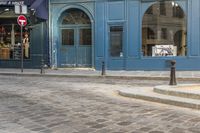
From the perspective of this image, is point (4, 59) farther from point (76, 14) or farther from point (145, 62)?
point (145, 62)

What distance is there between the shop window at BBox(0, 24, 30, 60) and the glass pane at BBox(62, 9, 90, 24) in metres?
2.61

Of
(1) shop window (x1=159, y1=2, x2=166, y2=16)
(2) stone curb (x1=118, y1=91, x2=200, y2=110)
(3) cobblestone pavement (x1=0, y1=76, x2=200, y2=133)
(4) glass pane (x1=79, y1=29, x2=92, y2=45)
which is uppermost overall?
(1) shop window (x1=159, y1=2, x2=166, y2=16)

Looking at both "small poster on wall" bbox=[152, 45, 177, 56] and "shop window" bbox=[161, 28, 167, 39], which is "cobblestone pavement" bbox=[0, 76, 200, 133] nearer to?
"small poster on wall" bbox=[152, 45, 177, 56]

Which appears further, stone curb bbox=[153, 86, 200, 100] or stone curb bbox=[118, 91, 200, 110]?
stone curb bbox=[153, 86, 200, 100]

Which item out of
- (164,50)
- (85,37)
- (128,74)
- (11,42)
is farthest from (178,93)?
(11,42)

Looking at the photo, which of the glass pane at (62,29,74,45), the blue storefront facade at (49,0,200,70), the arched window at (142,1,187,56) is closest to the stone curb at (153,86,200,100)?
the blue storefront facade at (49,0,200,70)

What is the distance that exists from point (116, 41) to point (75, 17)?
2936 millimetres

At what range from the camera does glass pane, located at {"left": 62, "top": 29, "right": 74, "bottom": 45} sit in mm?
Answer: 25766

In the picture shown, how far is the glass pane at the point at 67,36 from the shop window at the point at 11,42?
2.29 m

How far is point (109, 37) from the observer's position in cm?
2448

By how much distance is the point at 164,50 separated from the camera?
23625 mm

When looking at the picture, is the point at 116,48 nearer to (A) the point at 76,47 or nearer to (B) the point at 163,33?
(A) the point at 76,47

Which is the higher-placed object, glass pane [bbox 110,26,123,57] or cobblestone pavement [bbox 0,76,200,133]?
glass pane [bbox 110,26,123,57]

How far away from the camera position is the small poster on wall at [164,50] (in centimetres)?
2353
